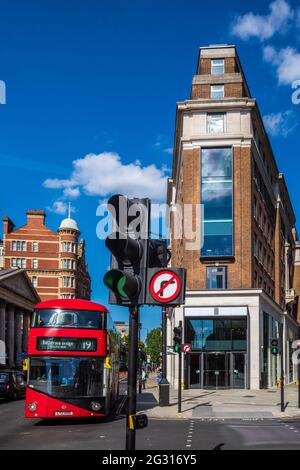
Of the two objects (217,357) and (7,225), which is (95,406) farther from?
(7,225)

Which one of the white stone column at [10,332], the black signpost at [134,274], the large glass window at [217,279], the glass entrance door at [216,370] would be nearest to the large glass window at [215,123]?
the large glass window at [217,279]

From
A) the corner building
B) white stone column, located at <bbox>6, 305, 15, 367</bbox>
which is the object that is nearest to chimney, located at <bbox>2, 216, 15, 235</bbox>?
white stone column, located at <bbox>6, 305, 15, 367</bbox>

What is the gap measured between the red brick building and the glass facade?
6985 cm

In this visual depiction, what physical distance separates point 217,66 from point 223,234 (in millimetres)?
13522

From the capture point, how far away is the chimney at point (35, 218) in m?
113

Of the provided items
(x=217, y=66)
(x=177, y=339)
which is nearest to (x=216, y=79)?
(x=217, y=66)

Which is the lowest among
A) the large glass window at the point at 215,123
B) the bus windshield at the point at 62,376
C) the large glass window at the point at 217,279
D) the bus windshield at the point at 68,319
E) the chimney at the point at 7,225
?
the bus windshield at the point at 62,376

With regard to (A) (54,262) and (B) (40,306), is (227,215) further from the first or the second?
(A) (54,262)

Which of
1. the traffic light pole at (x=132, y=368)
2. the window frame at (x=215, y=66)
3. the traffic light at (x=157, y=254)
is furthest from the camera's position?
the window frame at (x=215, y=66)

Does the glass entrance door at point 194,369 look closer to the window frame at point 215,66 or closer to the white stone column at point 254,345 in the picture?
the white stone column at point 254,345

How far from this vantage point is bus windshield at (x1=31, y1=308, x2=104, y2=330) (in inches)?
781

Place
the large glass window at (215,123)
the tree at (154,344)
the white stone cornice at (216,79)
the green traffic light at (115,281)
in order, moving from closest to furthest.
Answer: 1. the green traffic light at (115,281)
2. the large glass window at (215,123)
3. the white stone cornice at (216,79)
4. the tree at (154,344)

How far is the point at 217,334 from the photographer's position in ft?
144

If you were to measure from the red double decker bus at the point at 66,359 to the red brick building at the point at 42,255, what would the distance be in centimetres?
9267
